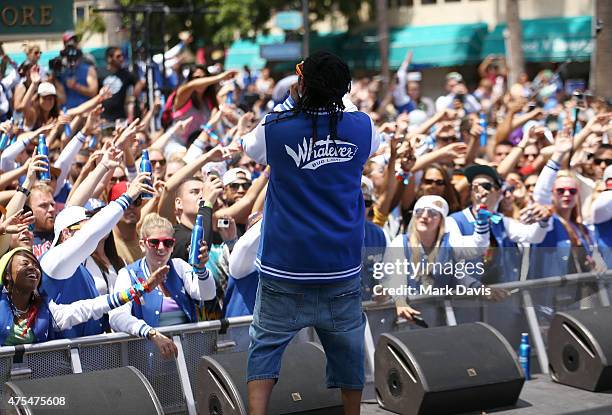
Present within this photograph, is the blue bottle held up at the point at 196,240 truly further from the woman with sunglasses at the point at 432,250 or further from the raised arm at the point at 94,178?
the woman with sunglasses at the point at 432,250

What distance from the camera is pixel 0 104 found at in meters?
11.5

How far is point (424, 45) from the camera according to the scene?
36.9m

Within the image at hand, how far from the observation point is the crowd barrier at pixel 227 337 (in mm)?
6273

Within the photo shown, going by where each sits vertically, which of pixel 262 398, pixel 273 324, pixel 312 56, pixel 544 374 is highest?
pixel 312 56

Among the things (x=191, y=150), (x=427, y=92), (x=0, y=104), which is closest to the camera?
(x=191, y=150)

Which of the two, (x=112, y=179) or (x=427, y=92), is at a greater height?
(x=112, y=179)

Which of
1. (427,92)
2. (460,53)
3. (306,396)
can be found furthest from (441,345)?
(427,92)

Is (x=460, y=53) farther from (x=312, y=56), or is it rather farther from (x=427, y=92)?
(x=312, y=56)

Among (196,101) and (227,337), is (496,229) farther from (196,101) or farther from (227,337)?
(196,101)

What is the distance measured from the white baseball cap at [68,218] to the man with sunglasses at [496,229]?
2.69 metres

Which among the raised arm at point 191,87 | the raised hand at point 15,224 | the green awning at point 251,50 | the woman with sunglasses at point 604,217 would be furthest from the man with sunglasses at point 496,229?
the green awning at point 251,50

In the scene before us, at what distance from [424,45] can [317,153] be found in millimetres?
32263

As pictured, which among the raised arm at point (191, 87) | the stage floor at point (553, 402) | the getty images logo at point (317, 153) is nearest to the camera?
the getty images logo at point (317, 153)

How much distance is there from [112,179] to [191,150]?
2.77ft
